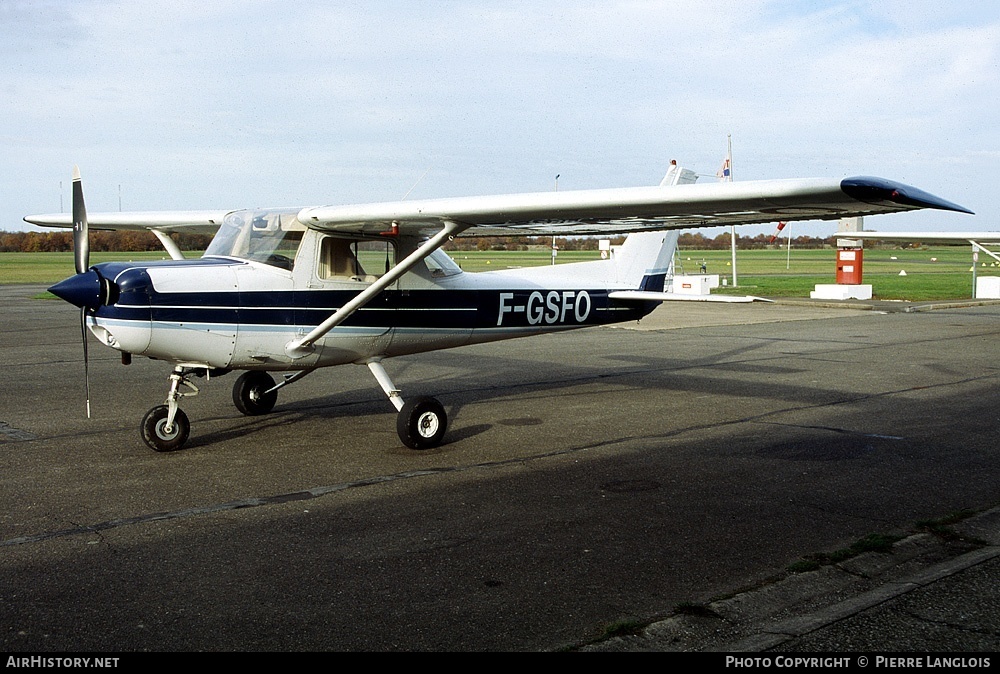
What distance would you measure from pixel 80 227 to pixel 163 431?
1981 millimetres

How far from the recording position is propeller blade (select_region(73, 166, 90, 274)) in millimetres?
7812

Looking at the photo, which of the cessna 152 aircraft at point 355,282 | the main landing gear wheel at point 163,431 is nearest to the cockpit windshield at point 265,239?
the cessna 152 aircraft at point 355,282

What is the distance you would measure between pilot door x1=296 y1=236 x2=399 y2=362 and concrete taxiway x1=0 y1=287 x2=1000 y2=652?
903 mm

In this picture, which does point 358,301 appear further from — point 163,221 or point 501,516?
point 163,221

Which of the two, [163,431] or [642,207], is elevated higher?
[642,207]

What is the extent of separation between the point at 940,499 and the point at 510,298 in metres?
5.06

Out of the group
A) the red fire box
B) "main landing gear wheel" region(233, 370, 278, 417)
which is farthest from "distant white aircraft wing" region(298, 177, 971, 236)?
Answer: the red fire box

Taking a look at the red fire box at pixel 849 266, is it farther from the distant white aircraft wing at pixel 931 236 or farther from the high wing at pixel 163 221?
the high wing at pixel 163 221

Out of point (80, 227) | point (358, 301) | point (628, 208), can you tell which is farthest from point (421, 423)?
point (80, 227)

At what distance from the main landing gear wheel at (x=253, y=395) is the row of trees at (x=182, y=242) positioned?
2662mm

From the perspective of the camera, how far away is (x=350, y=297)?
8.61 meters

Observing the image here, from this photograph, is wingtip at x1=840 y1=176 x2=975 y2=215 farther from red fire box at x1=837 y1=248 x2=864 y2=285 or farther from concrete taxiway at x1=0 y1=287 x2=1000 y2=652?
red fire box at x1=837 y1=248 x2=864 y2=285

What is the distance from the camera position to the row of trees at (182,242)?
1227 cm
